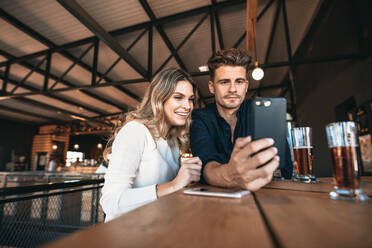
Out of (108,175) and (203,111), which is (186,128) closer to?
(203,111)

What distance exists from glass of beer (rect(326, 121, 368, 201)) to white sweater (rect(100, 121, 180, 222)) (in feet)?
2.56

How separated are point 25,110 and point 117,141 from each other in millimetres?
11604

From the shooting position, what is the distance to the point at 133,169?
1.21 m

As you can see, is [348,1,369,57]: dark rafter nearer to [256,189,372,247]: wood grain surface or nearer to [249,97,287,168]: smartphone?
[249,97,287,168]: smartphone

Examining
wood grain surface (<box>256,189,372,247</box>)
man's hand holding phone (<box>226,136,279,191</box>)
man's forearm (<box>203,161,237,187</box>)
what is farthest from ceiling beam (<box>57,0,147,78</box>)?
wood grain surface (<box>256,189,372,247</box>)

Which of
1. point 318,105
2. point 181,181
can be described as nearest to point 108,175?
point 181,181

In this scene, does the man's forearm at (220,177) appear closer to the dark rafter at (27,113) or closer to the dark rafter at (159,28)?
the dark rafter at (159,28)

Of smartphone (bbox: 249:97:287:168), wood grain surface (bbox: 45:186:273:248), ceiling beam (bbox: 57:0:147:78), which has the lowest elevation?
wood grain surface (bbox: 45:186:273:248)

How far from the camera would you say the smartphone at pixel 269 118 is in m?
0.80

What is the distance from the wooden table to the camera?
11.0 inches

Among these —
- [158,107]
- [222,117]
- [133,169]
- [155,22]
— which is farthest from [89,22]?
[133,169]

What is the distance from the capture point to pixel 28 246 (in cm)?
135

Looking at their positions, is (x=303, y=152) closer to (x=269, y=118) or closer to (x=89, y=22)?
(x=269, y=118)

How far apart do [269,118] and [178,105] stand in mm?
919
